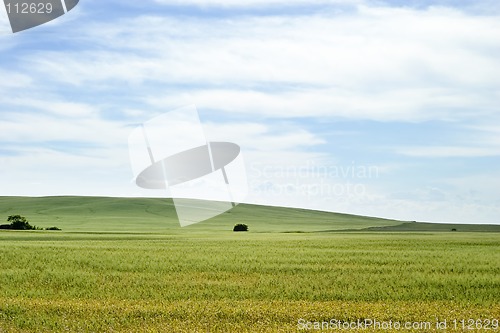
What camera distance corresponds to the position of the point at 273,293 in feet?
67.1

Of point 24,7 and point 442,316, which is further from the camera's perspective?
point 24,7

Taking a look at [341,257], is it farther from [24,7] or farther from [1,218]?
[1,218]

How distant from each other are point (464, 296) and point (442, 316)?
180 inches

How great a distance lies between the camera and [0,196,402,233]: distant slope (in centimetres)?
10395

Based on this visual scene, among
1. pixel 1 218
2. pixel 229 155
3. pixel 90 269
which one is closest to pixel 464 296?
pixel 90 269

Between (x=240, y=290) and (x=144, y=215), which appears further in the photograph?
(x=144, y=215)

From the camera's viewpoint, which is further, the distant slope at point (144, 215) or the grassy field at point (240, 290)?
the distant slope at point (144, 215)

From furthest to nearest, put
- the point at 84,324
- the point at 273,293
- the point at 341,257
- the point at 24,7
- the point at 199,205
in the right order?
the point at 199,205 < the point at 341,257 < the point at 24,7 < the point at 273,293 < the point at 84,324

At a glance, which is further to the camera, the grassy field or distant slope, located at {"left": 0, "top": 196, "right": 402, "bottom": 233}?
distant slope, located at {"left": 0, "top": 196, "right": 402, "bottom": 233}

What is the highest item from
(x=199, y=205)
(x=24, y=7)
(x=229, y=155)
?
(x=24, y=7)

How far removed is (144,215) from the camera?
122m

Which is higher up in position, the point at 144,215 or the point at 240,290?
the point at 240,290

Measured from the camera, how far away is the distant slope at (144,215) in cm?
10395

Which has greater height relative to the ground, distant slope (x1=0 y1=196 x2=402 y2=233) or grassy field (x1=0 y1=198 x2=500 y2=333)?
grassy field (x1=0 y1=198 x2=500 y2=333)
